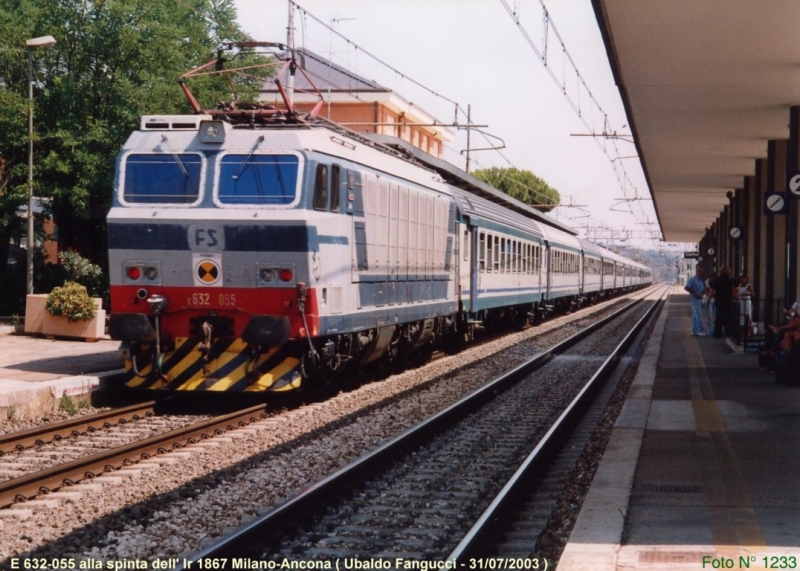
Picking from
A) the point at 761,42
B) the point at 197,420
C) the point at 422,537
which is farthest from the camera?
the point at 761,42

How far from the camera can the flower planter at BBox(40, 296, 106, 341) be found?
2008 cm

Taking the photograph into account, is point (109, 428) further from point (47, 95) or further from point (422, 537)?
point (47, 95)

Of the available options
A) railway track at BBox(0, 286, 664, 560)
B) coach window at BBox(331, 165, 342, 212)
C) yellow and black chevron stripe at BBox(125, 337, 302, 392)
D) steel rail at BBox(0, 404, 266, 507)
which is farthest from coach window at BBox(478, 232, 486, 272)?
steel rail at BBox(0, 404, 266, 507)

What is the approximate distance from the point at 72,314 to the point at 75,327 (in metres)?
0.31

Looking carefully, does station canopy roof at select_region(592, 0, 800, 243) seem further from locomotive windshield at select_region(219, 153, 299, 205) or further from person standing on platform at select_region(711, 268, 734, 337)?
locomotive windshield at select_region(219, 153, 299, 205)

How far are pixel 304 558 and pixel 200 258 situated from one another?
20.9 ft

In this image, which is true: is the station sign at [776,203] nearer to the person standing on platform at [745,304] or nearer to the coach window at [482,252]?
the person standing on platform at [745,304]

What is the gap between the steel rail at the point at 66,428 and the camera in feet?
32.8

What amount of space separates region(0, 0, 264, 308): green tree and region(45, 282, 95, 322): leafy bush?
3.61 metres

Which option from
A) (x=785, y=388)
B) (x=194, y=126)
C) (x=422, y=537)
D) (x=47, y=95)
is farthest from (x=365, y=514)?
(x=47, y=95)

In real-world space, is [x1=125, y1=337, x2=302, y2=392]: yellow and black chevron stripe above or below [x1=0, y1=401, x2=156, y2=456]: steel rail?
above

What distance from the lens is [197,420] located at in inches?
476

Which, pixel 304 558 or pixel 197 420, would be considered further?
pixel 197 420

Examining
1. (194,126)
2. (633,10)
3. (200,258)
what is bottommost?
(200,258)
